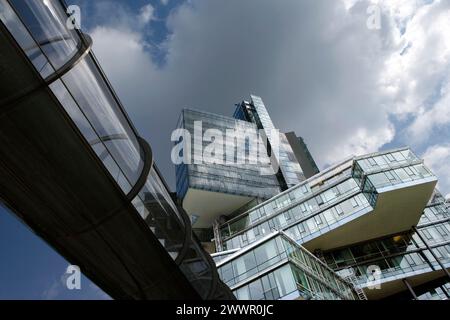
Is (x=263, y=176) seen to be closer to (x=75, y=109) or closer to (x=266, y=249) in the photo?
(x=266, y=249)

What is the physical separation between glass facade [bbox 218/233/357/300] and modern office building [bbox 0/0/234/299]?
897 inches

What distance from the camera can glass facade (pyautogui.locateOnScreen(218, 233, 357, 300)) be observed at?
1049 inches

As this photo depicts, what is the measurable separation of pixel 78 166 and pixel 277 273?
85.8 ft

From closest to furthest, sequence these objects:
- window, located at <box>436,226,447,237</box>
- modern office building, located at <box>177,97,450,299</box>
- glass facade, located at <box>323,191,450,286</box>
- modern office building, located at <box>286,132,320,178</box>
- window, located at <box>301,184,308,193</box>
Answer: modern office building, located at <box>177,97,450,299</box>, glass facade, located at <box>323,191,450,286</box>, window, located at <box>436,226,447,237</box>, window, located at <box>301,184,308,193</box>, modern office building, located at <box>286,132,320,178</box>

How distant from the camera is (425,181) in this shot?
4134cm

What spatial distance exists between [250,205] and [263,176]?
1169 cm

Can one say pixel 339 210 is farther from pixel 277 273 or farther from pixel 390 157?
pixel 277 273

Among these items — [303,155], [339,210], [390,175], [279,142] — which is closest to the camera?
[390,175]

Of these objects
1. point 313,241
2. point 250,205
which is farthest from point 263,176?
point 313,241

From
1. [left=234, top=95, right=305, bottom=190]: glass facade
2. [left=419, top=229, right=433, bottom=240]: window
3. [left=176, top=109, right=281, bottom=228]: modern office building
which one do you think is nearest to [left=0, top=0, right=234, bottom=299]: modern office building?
[left=419, top=229, right=433, bottom=240]: window

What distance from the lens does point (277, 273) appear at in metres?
27.5

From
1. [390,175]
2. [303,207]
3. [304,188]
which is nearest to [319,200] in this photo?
[303,207]

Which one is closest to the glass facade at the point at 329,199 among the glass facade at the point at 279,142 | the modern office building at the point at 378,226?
the modern office building at the point at 378,226

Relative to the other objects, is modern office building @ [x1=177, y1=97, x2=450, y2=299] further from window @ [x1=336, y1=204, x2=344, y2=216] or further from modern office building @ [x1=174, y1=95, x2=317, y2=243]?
modern office building @ [x1=174, y1=95, x2=317, y2=243]
